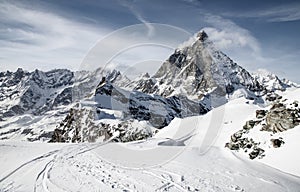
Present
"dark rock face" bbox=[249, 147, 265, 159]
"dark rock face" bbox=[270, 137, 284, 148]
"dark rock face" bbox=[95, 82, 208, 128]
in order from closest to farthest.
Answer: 1. "dark rock face" bbox=[270, 137, 284, 148]
2. "dark rock face" bbox=[249, 147, 265, 159]
3. "dark rock face" bbox=[95, 82, 208, 128]

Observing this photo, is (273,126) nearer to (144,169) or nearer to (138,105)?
(144,169)

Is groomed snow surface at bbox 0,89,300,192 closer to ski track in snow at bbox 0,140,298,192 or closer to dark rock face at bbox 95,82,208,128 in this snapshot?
ski track in snow at bbox 0,140,298,192

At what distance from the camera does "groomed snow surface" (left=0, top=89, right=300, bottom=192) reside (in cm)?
1466

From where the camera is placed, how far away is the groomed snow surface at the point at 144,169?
14.7m

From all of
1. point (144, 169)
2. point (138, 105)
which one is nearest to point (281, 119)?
point (144, 169)

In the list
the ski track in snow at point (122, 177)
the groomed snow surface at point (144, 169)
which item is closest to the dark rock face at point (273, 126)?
the groomed snow surface at point (144, 169)

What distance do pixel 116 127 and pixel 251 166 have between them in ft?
178

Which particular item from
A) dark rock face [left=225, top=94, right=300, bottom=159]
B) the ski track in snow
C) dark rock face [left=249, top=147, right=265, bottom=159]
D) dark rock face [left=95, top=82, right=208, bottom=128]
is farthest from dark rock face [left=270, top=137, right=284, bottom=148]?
dark rock face [left=95, top=82, right=208, bottom=128]

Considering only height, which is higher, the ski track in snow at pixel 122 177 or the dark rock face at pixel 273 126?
the dark rock face at pixel 273 126

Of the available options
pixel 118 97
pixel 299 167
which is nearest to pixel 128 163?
pixel 299 167

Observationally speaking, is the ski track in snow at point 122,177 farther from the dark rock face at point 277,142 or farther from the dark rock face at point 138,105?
the dark rock face at point 138,105

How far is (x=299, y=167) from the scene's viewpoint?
19.2m

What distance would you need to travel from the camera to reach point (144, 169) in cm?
1741

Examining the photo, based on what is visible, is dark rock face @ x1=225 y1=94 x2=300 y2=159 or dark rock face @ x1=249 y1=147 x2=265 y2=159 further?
dark rock face @ x1=225 y1=94 x2=300 y2=159
